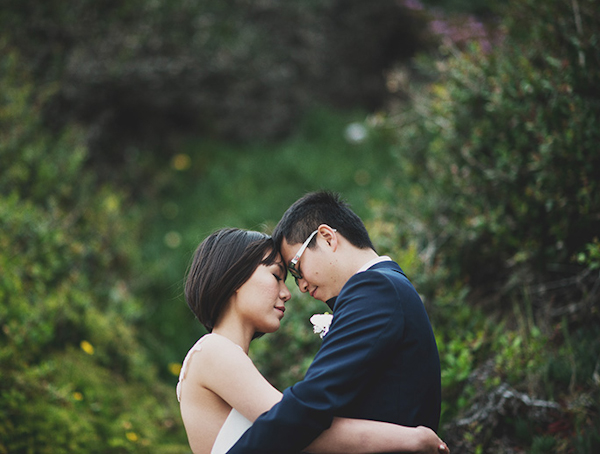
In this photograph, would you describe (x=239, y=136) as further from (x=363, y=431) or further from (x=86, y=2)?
(x=363, y=431)

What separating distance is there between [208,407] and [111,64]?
610 cm

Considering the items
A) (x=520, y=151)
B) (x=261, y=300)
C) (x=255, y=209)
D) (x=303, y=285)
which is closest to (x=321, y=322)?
(x=303, y=285)

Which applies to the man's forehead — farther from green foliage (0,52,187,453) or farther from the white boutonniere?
green foliage (0,52,187,453)

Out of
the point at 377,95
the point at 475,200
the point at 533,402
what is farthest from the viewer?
the point at 377,95

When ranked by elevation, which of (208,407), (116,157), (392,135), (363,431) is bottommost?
(116,157)

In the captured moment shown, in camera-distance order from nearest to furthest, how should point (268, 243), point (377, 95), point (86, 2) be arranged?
point (268, 243) < point (86, 2) < point (377, 95)

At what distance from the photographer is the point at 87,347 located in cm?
398

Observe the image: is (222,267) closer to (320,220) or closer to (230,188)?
(320,220)

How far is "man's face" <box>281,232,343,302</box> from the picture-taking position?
90.7 inches

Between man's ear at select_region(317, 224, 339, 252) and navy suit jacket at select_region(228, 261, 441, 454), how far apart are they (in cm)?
23

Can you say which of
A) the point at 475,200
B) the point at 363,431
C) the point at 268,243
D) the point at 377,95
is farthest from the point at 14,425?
the point at 377,95

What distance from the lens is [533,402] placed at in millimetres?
2791

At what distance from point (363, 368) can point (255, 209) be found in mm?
4813

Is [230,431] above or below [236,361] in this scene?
below
